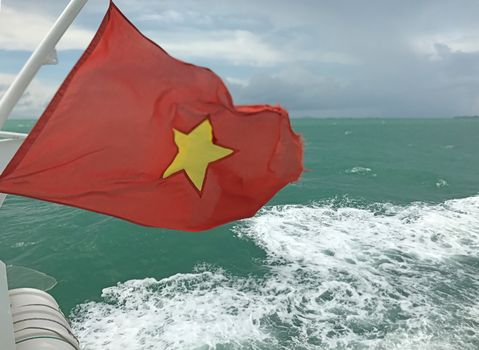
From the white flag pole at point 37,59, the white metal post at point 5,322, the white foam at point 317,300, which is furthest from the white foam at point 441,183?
the white flag pole at point 37,59

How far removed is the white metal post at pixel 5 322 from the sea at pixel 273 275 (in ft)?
16.6

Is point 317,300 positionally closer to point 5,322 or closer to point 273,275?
point 273,275

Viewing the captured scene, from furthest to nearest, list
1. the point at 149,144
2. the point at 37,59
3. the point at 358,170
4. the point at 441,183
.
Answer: the point at 358,170 < the point at 441,183 < the point at 149,144 < the point at 37,59

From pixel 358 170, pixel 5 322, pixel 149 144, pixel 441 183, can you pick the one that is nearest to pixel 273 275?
pixel 5 322

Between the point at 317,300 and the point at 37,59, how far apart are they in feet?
36.8

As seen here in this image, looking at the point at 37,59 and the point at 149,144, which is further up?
the point at 37,59

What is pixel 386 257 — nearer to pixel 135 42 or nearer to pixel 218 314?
pixel 218 314

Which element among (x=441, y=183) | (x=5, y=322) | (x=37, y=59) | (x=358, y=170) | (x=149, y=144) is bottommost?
(x=441, y=183)

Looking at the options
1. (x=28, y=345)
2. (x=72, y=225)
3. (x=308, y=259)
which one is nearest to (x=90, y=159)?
(x=28, y=345)

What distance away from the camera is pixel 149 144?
5113 millimetres

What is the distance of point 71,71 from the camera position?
4.59 meters

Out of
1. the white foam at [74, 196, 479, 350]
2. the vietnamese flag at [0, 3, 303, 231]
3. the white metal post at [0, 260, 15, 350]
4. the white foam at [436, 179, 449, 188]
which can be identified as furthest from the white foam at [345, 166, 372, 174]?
the white metal post at [0, 260, 15, 350]

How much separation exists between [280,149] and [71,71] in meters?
3.14

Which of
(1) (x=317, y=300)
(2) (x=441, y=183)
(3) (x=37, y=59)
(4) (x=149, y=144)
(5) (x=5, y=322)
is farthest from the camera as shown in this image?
(2) (x=441, y=183)
